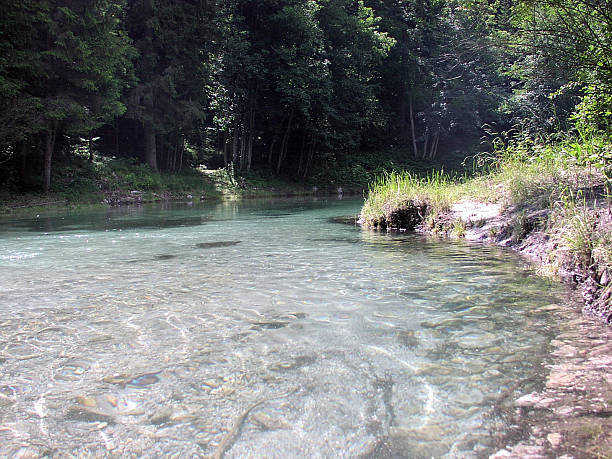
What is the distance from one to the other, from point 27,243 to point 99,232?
5.65 feet

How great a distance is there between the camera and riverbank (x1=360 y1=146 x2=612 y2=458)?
189cm

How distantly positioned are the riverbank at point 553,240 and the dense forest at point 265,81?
3.67 ft

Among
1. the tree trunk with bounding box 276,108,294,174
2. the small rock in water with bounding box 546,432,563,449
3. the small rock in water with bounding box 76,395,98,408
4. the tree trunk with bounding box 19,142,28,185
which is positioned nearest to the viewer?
the small rock in water with bounding box 546,432,563,449

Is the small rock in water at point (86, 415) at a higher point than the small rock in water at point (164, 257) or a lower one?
lower

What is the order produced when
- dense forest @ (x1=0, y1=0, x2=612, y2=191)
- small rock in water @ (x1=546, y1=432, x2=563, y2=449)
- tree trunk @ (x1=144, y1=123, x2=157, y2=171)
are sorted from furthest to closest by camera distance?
tree trunk @ (x1=144, y1=123, x2=157, y2=171)
dense forest @ (x1=0, y1=0, x2=612, y2=191)
small rock in water @ (x1=546, y1=432, x2=563, y2=449)

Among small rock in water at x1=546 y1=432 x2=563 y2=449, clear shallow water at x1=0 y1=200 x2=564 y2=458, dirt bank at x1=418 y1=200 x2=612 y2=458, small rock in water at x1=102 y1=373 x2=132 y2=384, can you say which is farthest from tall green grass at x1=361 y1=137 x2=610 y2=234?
small rock in water at x1=102 y1=373 x2=132 y2=384

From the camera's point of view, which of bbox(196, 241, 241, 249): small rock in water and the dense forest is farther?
the dense forest

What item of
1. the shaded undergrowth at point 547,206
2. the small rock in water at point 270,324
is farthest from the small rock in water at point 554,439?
the small rock in water at point 270,324

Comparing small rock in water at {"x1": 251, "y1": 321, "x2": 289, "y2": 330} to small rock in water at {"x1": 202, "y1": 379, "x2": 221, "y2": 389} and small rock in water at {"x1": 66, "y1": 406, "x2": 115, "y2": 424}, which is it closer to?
small rock in water at {"x1": 202, "y1": 379, "x2": 221, "y2": 389}

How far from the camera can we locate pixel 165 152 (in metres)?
27.2

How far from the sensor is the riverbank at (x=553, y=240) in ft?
6.22

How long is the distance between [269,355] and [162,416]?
0.79 m

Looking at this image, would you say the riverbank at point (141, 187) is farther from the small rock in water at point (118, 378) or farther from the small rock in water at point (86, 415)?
the small rock in water at point (86, 415)

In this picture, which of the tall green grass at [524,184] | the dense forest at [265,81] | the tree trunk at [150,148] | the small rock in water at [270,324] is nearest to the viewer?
the small rock in water at [270,324]
